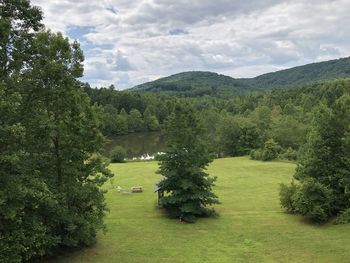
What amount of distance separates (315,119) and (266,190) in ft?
44.6

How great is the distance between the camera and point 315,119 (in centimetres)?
3072

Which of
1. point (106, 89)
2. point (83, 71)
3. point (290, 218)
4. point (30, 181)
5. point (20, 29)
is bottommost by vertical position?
point (290, 218)

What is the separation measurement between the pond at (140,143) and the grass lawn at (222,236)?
62.3 meters

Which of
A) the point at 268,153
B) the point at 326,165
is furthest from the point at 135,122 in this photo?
the point at 326,165

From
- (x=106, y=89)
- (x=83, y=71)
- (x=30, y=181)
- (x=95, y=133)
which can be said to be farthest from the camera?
(x=106, y=89)

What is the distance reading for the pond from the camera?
341 ft

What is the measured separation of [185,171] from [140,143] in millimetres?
89769

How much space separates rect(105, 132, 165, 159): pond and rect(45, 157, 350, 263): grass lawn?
204ft

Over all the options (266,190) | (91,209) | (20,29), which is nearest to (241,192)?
(266,190)

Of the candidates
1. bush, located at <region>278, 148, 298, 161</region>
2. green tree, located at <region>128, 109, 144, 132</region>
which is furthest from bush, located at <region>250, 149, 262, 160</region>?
green tree, located at <region>128, 109, 144, 132</region>

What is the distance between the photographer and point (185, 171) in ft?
105

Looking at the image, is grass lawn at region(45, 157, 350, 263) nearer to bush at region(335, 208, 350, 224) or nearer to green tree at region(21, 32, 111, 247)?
bush at region(335, 208, 350, 224)

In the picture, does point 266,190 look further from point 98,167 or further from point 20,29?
point 20,29

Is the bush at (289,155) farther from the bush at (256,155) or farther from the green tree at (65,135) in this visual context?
the green tree at (65,135)
